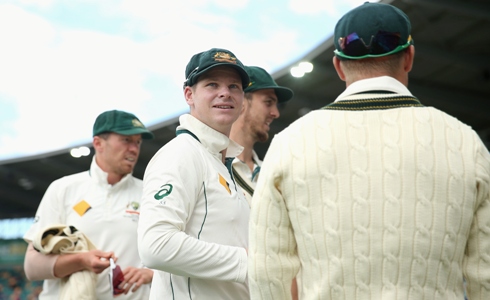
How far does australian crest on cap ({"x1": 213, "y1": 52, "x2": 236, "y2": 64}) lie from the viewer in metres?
3.47

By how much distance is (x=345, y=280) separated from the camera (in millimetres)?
2383

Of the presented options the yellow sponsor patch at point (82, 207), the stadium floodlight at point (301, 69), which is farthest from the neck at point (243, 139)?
the stadium floodlight at point (301, 69)

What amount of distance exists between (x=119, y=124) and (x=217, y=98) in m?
2.06

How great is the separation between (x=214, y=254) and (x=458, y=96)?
44.2 ft

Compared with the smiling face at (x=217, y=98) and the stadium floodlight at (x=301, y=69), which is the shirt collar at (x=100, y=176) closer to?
the smiling face at (x=217, y=98)

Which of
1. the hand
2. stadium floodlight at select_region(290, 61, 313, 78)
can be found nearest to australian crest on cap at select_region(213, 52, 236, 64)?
the hand

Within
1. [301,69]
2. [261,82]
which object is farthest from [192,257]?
[301,69]

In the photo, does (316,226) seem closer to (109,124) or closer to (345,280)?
(345,280)

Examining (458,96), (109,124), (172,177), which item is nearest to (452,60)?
(458,96)

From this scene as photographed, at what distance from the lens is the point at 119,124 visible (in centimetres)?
543

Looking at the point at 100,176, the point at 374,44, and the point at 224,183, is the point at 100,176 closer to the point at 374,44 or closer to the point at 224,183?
the point at 224,183

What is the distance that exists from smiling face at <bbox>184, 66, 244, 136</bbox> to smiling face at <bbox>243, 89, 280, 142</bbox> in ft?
5.89

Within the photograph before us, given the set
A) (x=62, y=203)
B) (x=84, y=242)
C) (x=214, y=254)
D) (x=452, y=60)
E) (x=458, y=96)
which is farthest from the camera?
(x=458, y=96)

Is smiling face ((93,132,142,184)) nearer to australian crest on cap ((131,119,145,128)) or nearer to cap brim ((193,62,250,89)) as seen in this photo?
australian crest on cap ((131,119,145,128))
